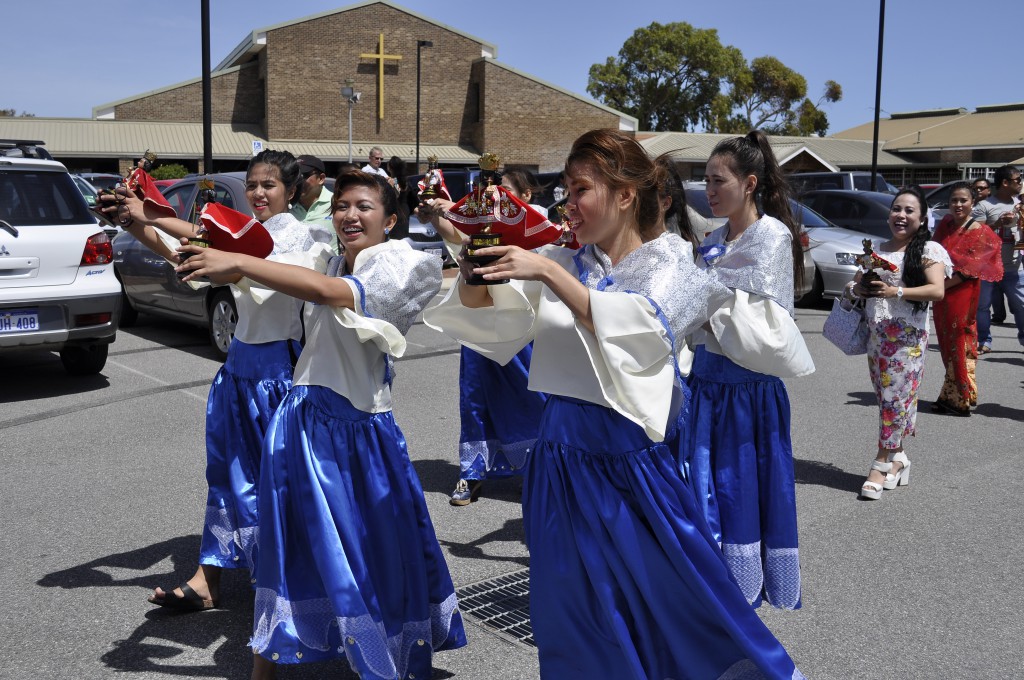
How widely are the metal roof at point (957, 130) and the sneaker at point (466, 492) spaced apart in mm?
42621

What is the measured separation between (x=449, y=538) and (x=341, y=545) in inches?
71.4

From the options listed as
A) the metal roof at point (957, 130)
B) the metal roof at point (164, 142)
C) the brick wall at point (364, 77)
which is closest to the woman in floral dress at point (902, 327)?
the metal roof at point (164, 142)

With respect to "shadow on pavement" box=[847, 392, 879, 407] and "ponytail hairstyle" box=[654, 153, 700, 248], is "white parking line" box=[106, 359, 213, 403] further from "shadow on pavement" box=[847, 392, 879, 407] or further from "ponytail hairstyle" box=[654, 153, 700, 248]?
"shadow on pavement" box=[847, 392, 879, 407]

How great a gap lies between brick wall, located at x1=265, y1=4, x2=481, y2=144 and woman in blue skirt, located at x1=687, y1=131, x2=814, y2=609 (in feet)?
133

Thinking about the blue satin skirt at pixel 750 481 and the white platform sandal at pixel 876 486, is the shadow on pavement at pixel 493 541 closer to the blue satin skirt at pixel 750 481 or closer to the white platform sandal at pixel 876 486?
the blue satin skirt at pixel 750 481

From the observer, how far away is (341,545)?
3.10m

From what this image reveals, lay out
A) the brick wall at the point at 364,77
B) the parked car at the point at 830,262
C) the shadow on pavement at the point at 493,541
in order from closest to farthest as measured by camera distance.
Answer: the shadow on pavement at the point at 493,541, the parked car at the point at 830,262, the brick wall at the point at 364,77

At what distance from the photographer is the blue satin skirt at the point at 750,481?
377 centimetres

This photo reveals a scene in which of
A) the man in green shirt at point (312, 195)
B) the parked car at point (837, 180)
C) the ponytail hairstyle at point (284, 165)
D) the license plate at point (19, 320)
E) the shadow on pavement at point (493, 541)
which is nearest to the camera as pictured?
the ponytail hairstyle at point (284, 165)

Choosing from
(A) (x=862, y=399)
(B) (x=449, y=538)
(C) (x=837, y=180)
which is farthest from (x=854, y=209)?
(B) (x=449, y=538)

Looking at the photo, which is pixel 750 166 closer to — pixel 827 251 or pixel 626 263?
pixel 626 263

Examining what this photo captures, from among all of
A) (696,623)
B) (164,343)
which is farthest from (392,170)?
(696,623)

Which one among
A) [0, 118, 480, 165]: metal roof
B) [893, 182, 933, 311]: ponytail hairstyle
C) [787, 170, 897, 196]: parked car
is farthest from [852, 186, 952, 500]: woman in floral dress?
[0, 118, 480, 165]: metal roof

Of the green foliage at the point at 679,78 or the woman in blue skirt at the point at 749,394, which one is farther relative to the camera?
the green foliage at the point at 679,78
